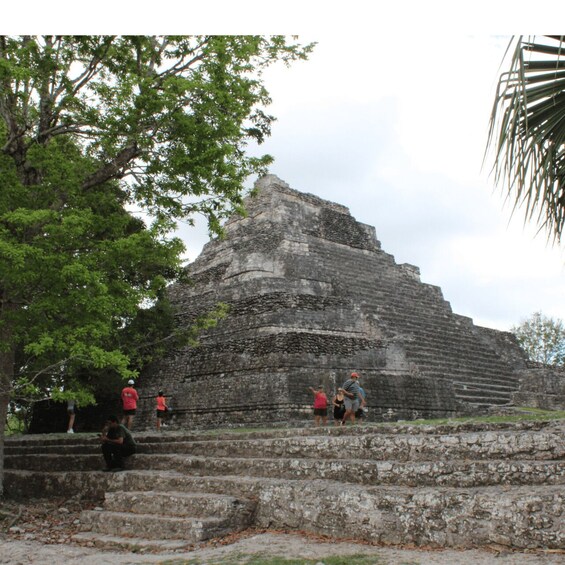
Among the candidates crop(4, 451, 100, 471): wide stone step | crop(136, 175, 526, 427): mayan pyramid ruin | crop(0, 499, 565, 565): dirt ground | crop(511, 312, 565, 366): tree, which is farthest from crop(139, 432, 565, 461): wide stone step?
crop(511, 312, 565, 366): tree

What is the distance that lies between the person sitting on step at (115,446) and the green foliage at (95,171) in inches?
35.5

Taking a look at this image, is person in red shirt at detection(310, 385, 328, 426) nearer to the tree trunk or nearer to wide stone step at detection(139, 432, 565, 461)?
wide stone step at detection(139, 432, 565, 461)

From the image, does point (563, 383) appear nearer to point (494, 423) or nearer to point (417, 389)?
point (417, 389)

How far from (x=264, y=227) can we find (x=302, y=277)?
11.2ft

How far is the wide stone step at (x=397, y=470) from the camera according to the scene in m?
4.74

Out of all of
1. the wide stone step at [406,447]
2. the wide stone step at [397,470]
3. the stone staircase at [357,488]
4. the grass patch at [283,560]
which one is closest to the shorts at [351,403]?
the stone staircase at [357,488]

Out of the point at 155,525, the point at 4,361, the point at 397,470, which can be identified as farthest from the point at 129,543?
the point at 4,361

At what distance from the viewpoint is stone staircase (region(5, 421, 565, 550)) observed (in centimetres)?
448

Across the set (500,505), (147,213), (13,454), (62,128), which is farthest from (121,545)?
(13,454)

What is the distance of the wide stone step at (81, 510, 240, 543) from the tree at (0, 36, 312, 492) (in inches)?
65.1

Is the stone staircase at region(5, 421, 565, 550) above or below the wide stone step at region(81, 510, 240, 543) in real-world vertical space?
above

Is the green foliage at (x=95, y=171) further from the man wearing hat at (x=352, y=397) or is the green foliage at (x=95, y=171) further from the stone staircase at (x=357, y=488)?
the man wearing hat at (x=352, y=397)

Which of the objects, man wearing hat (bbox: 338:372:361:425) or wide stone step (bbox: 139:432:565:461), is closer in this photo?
wide stone step (bbox: 139:432:565:461)

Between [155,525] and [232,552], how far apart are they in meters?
1.33
